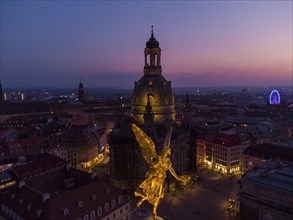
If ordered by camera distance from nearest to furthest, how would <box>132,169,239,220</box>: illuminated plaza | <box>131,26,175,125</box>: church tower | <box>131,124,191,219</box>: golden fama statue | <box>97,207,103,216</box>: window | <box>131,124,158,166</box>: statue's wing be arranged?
<box>131,124,158,166</box>: statue's wing, <box>131,124,191,219</box>: golden fama statue, <box>97,207,103,216</box>: window, <box>132,169,239,220</box>: illuminated plaza, <box>131,26,175,125</box>: church tower

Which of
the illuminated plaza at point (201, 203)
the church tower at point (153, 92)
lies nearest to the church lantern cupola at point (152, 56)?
the church tower at point (153, 92)

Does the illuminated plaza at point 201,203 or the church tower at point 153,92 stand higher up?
the church tower at point 153,92

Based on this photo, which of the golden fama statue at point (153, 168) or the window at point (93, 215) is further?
the window at point (93, 215)

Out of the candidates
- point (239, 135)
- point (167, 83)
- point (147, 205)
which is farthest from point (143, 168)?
point (239, 135)

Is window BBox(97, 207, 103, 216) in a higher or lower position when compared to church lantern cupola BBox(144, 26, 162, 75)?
lower

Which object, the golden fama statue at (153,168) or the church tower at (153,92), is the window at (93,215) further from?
the church tower at (153,92)

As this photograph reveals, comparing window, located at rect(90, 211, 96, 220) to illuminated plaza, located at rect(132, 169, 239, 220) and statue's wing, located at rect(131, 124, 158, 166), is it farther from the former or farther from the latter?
statue's wing, located at rect(131, 124, 158, 166)

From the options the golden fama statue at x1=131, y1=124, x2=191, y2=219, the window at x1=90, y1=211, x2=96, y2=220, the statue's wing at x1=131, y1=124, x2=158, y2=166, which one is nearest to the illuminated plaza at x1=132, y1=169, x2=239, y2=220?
the window at x1=90, y1=211, x2=96, y2=220

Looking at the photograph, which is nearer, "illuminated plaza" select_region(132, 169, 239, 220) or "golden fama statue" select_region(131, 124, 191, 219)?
"golden fama statue" select_region(131, 124, 191, 219)

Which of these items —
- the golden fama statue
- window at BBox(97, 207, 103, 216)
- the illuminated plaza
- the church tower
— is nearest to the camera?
the golden fama statue

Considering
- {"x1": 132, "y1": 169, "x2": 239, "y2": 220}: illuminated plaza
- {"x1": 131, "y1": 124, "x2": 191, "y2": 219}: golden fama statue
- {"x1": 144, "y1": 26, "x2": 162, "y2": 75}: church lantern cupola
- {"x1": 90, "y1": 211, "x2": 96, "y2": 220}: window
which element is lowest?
{"x1": 132, "y1": 169, "x2": 239, "y2": 220}: illuminated plaza
